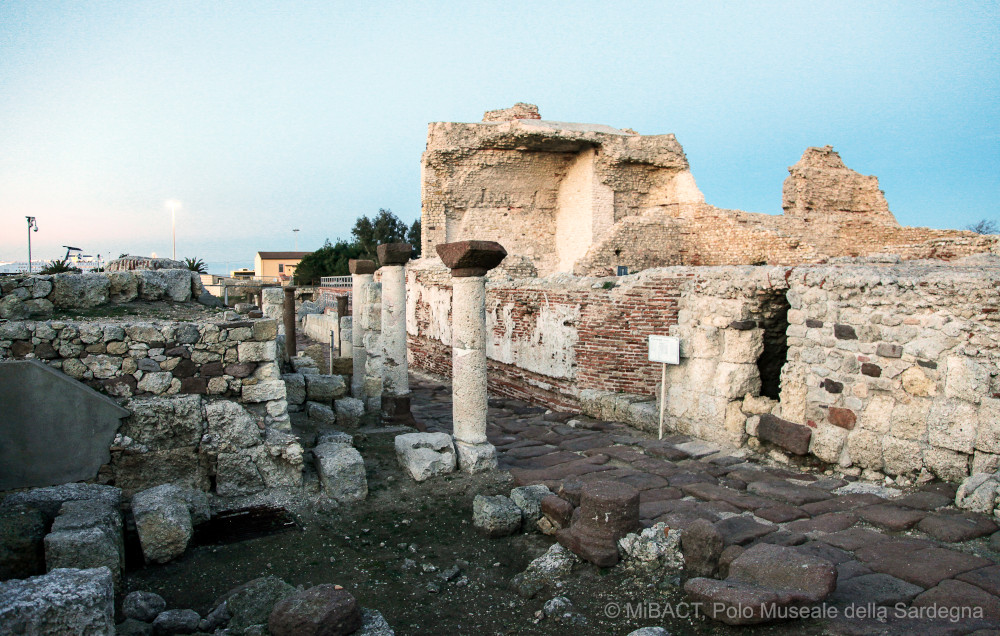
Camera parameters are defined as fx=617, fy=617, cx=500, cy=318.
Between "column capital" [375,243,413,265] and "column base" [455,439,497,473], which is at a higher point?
"column capital" [375,243,413,265]

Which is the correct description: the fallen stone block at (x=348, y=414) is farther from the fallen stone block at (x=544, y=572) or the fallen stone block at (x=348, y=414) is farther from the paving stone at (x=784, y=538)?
the paving stone at (x=784, y=538)

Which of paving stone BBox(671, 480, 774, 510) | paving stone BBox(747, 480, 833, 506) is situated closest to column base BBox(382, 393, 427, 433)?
paving stone BBox(671, 480, 774, 510)

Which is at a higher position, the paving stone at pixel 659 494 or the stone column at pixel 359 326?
the stone column at pixel 359 326

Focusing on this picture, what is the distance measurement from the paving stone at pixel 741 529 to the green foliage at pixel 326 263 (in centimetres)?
4376

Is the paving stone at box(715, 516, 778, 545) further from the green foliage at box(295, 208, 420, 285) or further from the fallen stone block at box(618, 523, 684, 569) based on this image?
the green foliage at box(295, 208, 420, 285)

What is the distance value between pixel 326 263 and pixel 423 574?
45.7 m

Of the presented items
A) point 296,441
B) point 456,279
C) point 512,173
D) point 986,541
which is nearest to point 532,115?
point 512,173

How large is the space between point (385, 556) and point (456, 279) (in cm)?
298

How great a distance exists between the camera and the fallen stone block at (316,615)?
3.30 metres

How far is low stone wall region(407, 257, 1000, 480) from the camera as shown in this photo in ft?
16.8

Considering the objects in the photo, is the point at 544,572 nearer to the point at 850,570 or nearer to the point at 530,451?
the point at 850,570

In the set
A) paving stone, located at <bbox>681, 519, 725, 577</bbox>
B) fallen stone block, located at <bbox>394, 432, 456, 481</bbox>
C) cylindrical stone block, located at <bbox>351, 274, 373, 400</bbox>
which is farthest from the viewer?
cylindrical stone block, located at <bbox>351, 274, 373, 400</bbox>

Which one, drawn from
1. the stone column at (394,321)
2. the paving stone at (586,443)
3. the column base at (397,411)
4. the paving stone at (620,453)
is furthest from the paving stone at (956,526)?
the stone column at (394,321)

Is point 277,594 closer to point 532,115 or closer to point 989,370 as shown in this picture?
point 989,370
